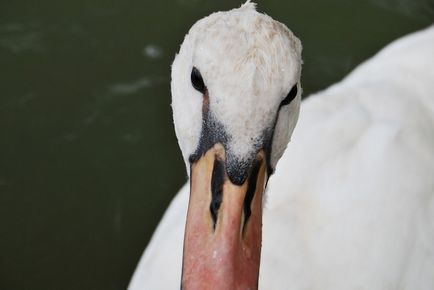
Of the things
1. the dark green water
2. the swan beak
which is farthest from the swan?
the dark green water

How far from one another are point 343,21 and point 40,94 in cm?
273

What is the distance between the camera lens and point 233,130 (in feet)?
9.87

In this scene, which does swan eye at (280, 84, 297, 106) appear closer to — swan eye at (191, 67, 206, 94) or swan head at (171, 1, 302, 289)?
swan head at (171, 1, 302, 289)

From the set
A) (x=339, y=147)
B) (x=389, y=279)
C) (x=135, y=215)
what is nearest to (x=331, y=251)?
(x=389, y=279)

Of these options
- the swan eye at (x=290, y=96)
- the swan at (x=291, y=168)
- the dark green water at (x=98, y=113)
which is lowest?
the dark green water at (x=98, y=113)

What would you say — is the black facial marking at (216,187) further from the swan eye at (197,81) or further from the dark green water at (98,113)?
the dark green water at (98,113)

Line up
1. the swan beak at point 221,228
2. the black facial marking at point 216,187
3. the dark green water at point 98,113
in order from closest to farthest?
the swan beak at point 221,228, the black facial marking at point 216,187, the dark green water at point 98,113

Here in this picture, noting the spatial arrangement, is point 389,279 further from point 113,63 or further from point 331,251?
point 113,63

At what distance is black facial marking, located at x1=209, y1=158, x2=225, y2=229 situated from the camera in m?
3.10

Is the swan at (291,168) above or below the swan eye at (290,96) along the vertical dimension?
below

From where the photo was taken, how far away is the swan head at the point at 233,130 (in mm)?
2982

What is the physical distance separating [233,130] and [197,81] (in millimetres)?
319

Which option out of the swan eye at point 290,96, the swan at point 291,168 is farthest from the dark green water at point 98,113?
the swan eye at point 290,96

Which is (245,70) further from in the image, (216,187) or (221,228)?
(221,228)
